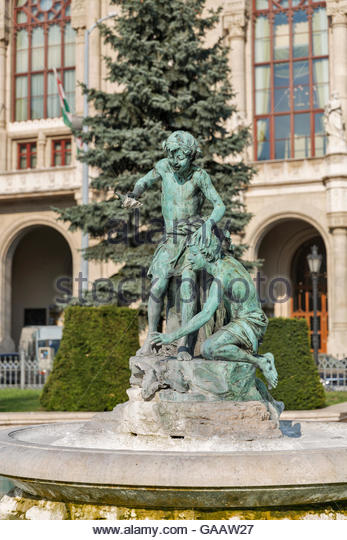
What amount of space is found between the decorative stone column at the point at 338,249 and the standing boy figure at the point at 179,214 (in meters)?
21.1

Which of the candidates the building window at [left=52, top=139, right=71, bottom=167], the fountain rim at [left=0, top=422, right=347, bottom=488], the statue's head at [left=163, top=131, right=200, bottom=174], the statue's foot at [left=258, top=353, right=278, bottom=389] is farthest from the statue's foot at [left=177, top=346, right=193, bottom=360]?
the building window at [left=52, top=139, right=71, bottom=167]

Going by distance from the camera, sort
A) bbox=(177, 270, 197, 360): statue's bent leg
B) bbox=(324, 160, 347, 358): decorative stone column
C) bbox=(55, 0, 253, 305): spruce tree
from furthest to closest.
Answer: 1. bbox=(324, 160, 347, 358): decorative stone column
2. bbox=(55, 0, 253, 305): spruce tree
3. bbox=(177, 270, 197, 360): statue's bent leg

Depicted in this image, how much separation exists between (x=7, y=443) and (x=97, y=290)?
1245 centimetres

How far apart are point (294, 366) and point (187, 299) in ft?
23.3

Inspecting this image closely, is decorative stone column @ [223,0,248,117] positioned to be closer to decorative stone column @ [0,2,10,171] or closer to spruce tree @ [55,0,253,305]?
decorative stone column @ [0,2,10,171]

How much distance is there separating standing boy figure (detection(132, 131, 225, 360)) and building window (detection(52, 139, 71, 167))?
28.5 metres

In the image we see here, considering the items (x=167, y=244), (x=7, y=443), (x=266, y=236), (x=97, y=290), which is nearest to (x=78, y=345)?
(x=97, y=290)

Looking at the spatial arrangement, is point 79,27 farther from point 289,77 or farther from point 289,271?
point 289,271

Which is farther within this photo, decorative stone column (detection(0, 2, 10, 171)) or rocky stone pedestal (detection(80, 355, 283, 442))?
decorative stone column (detection(0, 2, 10, 171))

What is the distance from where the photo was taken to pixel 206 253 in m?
6.75

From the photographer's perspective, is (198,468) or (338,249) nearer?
(198,468)

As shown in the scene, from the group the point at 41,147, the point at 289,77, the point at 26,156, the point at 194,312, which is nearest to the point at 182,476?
the point at 194,312

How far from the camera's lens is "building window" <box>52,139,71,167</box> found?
115ft
